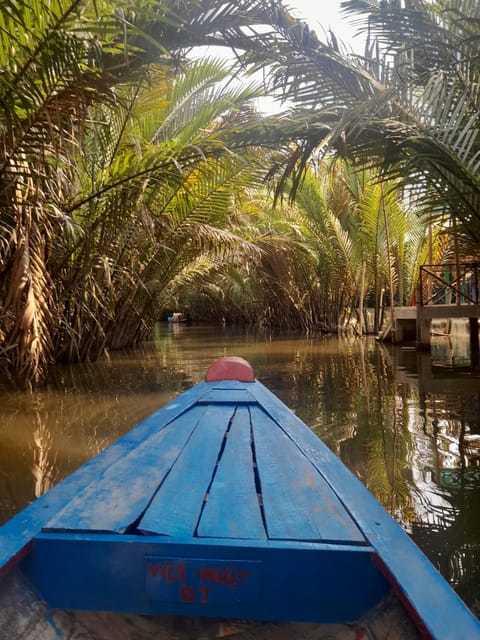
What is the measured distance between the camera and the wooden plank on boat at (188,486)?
1434 mm

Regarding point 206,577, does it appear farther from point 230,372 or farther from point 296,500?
point 230,372

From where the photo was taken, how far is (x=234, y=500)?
1.65 m

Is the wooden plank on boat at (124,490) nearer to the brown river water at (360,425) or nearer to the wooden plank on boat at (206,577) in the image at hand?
the wooden plank on boat at (206,577)

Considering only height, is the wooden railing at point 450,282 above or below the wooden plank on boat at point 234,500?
above

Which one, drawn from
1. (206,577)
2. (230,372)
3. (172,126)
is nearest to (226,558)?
(206,577)

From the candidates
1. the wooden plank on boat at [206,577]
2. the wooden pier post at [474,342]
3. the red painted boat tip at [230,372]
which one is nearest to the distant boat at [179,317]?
the wooden pier post at [474,342]

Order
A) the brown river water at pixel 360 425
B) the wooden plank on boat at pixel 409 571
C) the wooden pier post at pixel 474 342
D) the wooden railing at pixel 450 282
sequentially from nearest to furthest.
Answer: the wooden plank on boat at pixel 409 571 → the brown river water at pixel 360 425 → the wooden pier post at pixel 474 342 → the wooden railing at pixel 450 282

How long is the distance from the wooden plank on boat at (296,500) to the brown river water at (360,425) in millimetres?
622

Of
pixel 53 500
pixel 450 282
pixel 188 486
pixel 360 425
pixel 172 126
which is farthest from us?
pixel 450 282

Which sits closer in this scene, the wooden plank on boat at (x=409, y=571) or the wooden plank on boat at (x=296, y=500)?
the wooden plank on boat at (x=409, y=571)

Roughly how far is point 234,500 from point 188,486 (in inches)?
8.6

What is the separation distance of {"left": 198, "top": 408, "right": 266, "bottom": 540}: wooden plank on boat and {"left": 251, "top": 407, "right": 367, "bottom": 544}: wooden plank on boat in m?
0.04

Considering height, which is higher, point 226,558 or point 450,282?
point 450,282

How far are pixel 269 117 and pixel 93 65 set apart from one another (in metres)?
2.05
